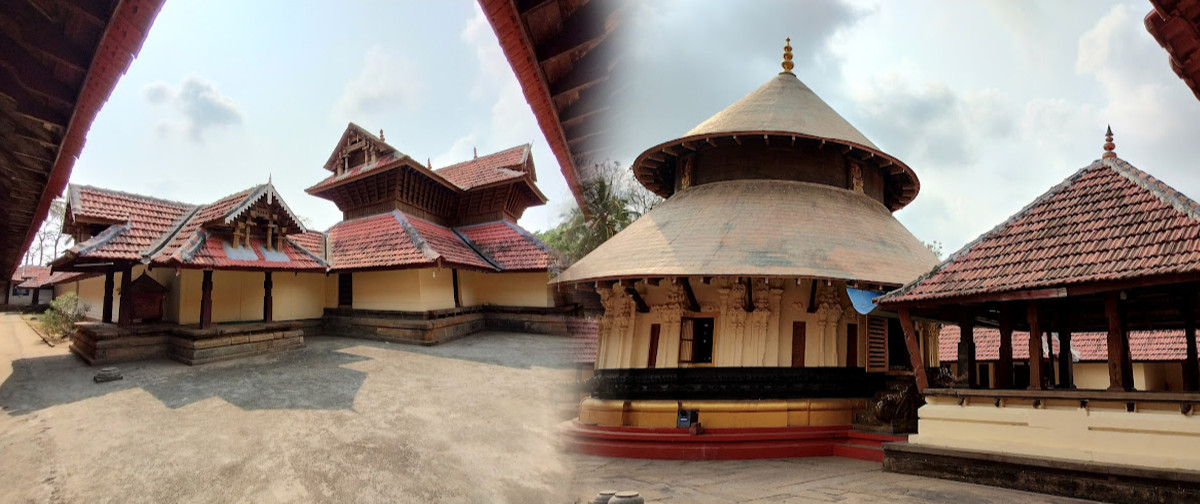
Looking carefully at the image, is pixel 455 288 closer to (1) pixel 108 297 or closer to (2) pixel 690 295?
(1) pixel 108 297

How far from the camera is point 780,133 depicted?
11.1 meters

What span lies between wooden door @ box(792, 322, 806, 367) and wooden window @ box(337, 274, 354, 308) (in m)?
10.4

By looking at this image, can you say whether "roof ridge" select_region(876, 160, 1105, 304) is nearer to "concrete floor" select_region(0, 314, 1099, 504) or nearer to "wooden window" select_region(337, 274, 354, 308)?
"concrete floor" select_region(0, 314, 1099, 504)

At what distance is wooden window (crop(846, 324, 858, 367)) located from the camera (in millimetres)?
9844

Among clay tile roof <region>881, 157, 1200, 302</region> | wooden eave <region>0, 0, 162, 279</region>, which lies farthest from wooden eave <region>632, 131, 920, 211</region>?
wooden eave <region>0, 0, 162, 279</region>

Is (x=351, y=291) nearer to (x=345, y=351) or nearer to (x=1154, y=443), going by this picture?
(x=345, y=351)

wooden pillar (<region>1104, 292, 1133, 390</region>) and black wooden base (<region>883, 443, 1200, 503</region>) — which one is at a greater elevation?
wooden pillar (<region>1104, 292, 1133, 390</region>)

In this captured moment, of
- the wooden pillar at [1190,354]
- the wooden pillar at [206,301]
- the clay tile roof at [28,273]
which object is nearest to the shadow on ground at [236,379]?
the wooden pillar at [206,301]

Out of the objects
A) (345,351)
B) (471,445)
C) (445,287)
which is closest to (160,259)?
(345,351)

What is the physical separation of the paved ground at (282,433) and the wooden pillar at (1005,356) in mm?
5514

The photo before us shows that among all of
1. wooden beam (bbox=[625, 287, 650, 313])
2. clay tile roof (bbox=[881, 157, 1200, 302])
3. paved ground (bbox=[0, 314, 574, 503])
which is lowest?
paved ground (bbox=[0, 314, 574, 503])

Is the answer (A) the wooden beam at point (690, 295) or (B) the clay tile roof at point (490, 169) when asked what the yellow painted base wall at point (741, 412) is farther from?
(B) the clay tile roof at point (490, 169)

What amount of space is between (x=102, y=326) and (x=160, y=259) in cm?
229

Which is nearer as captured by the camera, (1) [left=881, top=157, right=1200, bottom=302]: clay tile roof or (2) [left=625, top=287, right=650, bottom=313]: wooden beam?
(1) [left=881, top=157, right=1200, bottom=302]: clay tile roof
